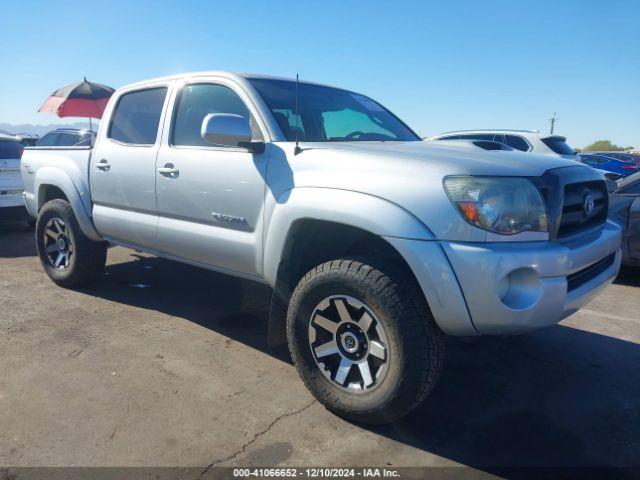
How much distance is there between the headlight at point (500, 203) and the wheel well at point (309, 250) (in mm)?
535

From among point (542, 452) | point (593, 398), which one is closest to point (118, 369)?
point (542, 452)

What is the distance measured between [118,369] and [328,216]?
5.92 feet

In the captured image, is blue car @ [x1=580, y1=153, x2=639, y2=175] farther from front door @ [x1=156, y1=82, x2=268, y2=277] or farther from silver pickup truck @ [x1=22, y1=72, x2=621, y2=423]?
front door @ [x1=156, y1=82, x2=268, y2=277]

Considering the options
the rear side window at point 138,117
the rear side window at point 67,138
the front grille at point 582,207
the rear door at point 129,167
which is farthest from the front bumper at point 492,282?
the rear side window at point 67,138

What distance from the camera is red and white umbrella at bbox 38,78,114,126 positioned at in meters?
13.7

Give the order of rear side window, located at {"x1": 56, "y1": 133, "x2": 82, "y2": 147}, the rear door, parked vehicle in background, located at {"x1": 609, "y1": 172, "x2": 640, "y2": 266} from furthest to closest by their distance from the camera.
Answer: rear side window, located at {"x1": 56, "y1": 133, "x2": 82, "y2": 147} → parked vehicle in background, located at {"x1": 609, "y1": 172, "x2": 640, "y2": 266} → the rear door

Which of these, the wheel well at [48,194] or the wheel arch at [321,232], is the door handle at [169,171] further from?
the wheel well at [48,194]

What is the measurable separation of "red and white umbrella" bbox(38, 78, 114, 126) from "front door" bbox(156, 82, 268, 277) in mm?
11435

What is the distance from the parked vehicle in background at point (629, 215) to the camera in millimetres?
5453

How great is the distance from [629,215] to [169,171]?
4.89 metres

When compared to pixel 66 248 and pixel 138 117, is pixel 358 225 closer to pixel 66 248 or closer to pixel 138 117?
pixel 138 117

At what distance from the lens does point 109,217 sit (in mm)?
4285

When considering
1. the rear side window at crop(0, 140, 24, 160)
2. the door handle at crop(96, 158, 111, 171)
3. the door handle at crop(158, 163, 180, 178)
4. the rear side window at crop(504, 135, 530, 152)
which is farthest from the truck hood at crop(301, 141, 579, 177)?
the rear side window at crop(0, 140, 24, 160)

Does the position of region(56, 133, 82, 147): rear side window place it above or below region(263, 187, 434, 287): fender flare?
above
